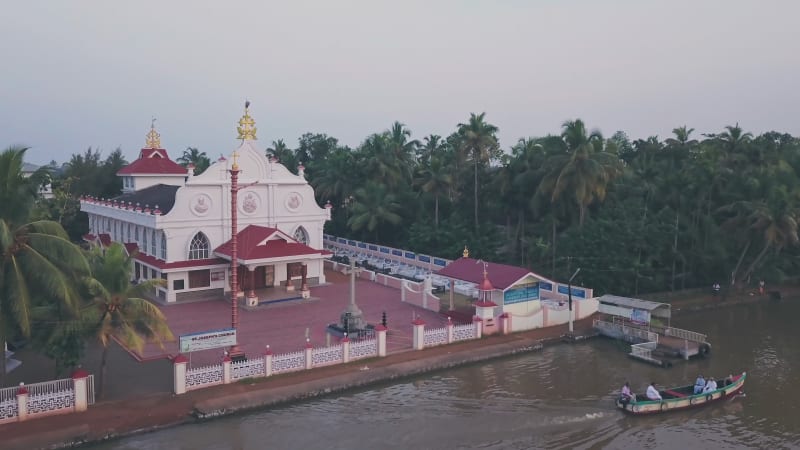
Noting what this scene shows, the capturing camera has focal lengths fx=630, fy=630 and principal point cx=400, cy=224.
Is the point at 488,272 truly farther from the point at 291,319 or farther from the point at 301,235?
the point at 301,235

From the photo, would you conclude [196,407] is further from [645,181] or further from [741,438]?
[645,181]

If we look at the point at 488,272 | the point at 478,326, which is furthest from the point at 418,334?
the point at 488,272

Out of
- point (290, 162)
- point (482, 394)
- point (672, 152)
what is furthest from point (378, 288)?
point (290, 162)

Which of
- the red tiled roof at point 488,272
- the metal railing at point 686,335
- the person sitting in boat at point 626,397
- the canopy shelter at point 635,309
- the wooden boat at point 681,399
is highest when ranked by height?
the red tiled roof at point 488,272

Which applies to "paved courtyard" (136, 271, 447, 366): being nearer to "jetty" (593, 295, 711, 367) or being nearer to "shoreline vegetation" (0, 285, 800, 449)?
"shoreline vegetation" (0, 285, 800, 449)

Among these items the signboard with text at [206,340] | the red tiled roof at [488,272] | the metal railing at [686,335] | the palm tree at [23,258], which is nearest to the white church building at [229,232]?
the red tiled roof at [488,272]

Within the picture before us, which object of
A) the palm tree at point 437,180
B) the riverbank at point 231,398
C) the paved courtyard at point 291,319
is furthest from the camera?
the palm tree at point 437,180

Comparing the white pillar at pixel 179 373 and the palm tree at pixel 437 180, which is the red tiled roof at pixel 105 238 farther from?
the white pillar at pixel 179 373
